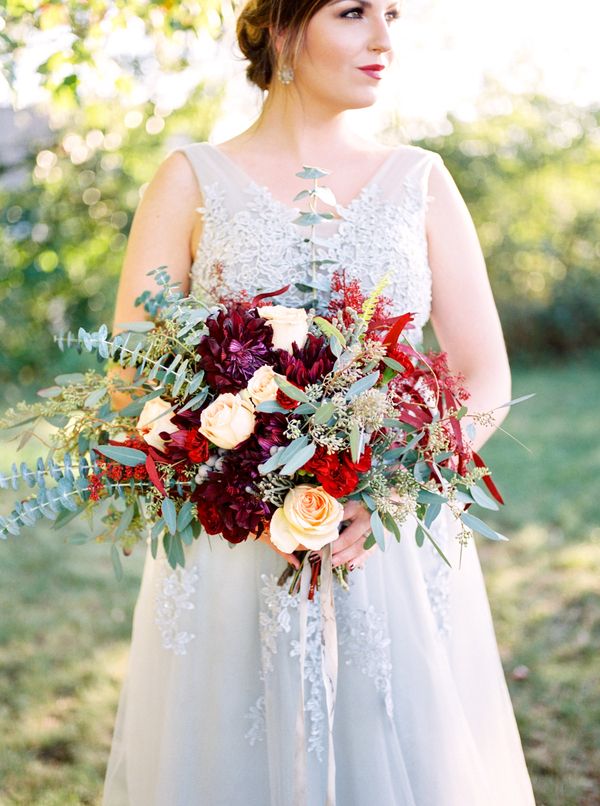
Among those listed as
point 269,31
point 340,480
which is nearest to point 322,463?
point 340,480

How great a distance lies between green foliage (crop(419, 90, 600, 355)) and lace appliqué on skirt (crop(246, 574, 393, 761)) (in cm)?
1041

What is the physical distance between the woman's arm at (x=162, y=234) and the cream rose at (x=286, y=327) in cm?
65

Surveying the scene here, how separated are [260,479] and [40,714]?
262 centimetres

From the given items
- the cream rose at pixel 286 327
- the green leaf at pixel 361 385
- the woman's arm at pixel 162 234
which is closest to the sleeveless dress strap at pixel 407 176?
the woman's arm at pixel 162 234

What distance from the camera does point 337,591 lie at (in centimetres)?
217

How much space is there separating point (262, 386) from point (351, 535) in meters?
0.42

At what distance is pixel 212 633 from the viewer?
2217 mm

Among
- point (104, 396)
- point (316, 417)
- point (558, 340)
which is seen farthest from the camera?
point (558, 340)

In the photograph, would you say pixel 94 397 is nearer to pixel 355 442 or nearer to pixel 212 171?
pixel 355 442

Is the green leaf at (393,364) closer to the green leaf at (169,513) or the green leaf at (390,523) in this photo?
the green leaf at (390,523)

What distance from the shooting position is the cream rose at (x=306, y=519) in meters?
1.65

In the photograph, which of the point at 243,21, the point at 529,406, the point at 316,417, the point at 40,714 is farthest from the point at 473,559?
the point at 529,406

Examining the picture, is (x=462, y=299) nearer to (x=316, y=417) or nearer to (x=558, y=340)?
(x=316, y=417)

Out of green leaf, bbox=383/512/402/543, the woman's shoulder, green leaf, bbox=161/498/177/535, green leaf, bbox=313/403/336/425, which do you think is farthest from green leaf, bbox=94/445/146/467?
the woman's shoulder
